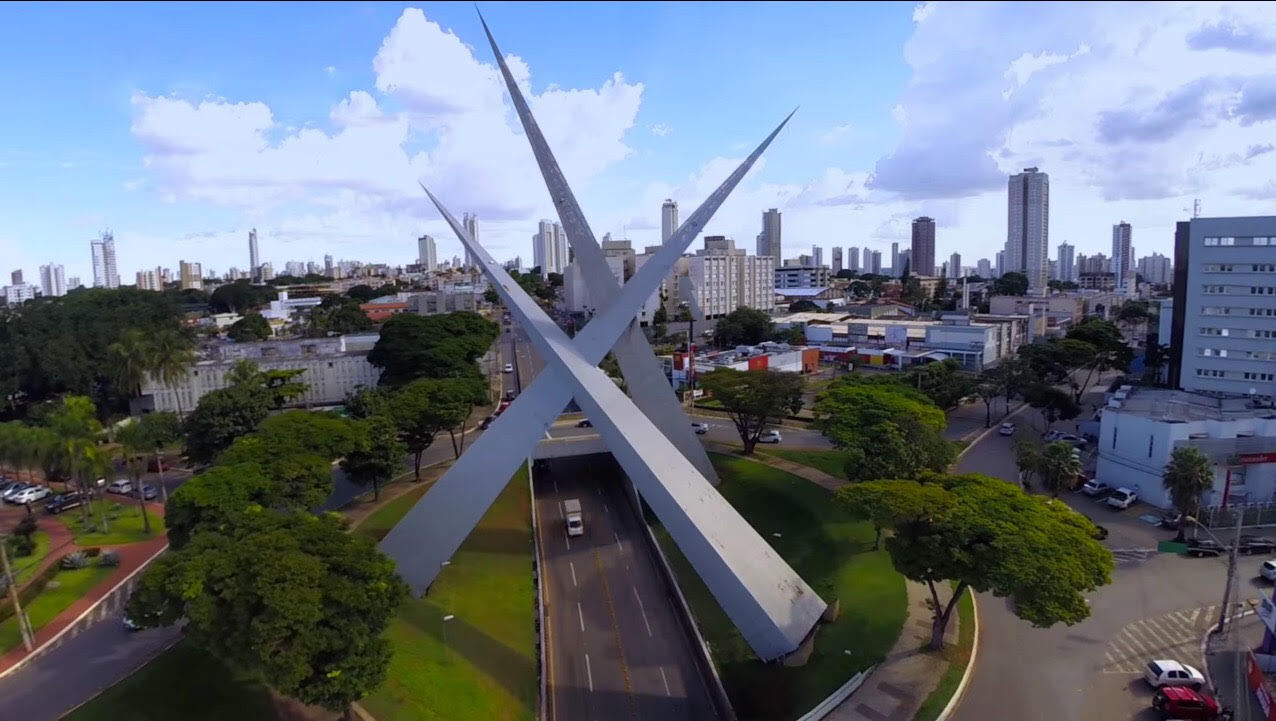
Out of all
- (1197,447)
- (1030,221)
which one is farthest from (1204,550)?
(1030,221)

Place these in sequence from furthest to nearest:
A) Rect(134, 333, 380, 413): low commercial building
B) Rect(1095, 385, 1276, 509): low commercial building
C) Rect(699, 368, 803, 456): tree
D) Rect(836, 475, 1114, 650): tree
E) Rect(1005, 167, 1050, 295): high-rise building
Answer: Rect(1005, 167, 1050, 295): high-rise building → Rect(134, 333, 380, 413): low commercial building → Rect(699, 368, 803, 456): tree → Rect(1095, 385, 1276, 509): low commercial building → Rect(836, 475, 1114, 650): tree

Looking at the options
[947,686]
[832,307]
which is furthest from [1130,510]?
[832,307]

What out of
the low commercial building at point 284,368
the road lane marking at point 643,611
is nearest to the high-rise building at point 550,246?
the low commercial building at point 284,368

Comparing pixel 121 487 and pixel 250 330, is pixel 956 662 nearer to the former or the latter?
pixel 121 487

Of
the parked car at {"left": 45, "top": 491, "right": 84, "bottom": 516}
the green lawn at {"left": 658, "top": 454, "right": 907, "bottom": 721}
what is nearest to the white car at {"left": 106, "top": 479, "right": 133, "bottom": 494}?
the parked car at {"left": 45, "top": 491, "right": 84, "bottom": 516}

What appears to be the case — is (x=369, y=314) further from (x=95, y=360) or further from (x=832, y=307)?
(x=832, y=307)

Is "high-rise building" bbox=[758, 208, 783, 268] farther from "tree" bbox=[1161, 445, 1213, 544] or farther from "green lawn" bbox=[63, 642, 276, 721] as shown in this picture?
"green lawn" bbox=[63, 642, 276, 721]
